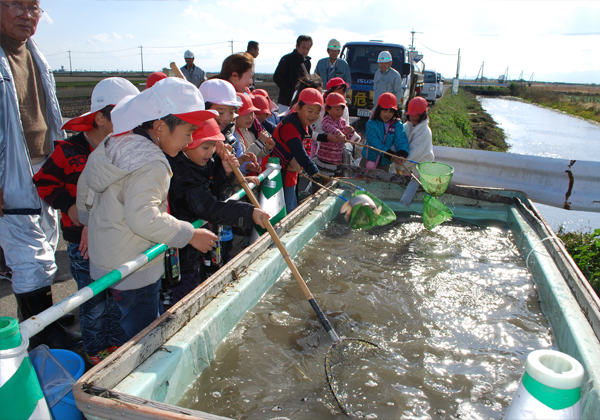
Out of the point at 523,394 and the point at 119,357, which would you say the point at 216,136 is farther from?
the point at 523,394

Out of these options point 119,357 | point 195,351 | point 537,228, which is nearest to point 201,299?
point 195,351

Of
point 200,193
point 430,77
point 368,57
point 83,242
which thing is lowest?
point 83,242

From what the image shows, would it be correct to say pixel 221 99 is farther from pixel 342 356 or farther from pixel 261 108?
pixel 342 356

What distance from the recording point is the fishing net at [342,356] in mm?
2025

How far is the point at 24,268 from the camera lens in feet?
8.13

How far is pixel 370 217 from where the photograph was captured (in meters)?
3.92


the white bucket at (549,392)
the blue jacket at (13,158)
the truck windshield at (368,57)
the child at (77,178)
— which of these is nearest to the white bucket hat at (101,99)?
the child at (77,178)

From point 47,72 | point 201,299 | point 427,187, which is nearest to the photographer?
point 201,299

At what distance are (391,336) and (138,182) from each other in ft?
5.76

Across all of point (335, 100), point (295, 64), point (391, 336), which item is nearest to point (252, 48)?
point (295, 64)

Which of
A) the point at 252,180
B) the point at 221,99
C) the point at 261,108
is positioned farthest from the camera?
the point at 261,108

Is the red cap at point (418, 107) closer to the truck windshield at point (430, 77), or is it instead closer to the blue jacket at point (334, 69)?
the blue jacket at point (334, 69)

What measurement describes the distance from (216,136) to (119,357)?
1.34 m

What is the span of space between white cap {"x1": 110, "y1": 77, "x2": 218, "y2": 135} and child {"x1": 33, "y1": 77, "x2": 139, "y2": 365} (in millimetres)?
575
